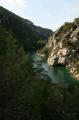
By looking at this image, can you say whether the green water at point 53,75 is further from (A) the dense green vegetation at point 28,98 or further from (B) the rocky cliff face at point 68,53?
(A) the dense green vegetation at point 28,98

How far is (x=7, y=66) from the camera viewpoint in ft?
78.3

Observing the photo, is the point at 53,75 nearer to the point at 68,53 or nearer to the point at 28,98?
the point at 68,53

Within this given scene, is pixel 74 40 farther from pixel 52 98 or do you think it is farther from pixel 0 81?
pixel 0 81

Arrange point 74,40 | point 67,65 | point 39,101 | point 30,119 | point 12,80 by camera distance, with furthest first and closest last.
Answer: point 74,40, point 67,65, point 39,101, point 30,119, point 12,80

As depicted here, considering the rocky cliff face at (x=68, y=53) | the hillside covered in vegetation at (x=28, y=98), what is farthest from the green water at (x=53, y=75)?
the hillside covered in vegetation at (x=28, y=98)

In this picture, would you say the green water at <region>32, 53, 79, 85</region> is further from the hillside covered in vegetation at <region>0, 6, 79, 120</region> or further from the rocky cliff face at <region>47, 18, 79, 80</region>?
the hillside covered in vegetation at <region>0, 6, 79, 120</region>

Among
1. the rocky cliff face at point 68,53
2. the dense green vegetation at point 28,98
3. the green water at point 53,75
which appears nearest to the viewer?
the dense green vegetation at point 28,98

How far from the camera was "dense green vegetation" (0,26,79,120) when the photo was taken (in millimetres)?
21734

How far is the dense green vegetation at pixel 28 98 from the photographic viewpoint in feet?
71.3

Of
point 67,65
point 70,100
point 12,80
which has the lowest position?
point 67,65

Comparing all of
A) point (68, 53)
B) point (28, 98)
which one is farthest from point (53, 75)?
point (28, 98)

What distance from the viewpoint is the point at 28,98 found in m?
26.7

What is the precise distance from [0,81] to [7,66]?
2.44 meters

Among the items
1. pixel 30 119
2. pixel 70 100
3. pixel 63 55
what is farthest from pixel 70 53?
pixel 30 119
